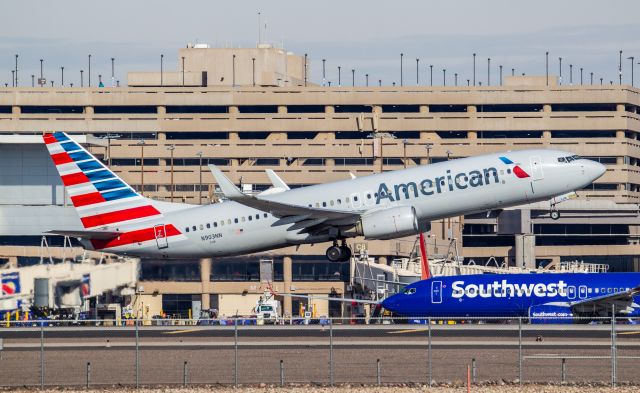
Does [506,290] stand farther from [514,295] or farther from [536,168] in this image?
[536,168]

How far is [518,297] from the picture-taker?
7706 cm

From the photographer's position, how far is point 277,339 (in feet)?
214

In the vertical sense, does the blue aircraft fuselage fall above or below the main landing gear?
below

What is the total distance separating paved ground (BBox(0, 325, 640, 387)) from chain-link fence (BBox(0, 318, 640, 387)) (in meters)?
0.05

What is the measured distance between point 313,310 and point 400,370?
1652 inches

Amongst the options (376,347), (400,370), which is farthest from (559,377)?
(376,347)

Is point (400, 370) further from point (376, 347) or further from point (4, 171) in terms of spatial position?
point (4, 171)

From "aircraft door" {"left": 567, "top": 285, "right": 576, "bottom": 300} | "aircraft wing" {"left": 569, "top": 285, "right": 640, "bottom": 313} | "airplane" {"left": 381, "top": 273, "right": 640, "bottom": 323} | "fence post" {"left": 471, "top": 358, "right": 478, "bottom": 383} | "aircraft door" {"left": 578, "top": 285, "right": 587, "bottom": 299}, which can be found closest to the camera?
"fence post" {"left": 471, "top": 358, "right": 478, "bottom": 383}

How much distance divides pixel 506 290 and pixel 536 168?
8.22 m

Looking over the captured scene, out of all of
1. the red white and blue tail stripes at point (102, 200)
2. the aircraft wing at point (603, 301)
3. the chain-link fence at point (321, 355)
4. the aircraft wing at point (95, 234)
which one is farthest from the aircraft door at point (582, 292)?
the aircraft wing at point (95, 234)

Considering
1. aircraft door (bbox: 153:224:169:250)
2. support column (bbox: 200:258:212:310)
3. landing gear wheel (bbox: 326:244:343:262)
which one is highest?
aircraft door (bbox: 153:224:169:250)

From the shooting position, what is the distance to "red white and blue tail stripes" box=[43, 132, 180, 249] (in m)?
77.9

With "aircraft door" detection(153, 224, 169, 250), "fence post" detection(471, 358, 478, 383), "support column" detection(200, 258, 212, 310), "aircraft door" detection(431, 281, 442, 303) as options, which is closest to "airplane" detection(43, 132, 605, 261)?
"aircraft door" detection(153, 224, 169, 250)

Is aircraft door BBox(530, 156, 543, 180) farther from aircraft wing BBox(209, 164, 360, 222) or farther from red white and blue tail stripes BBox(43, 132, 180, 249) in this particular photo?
red white and blue tail stripes BBox(43, 132, 180, 249)
